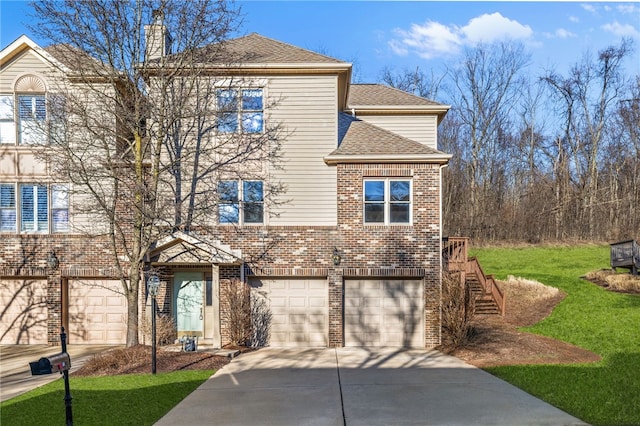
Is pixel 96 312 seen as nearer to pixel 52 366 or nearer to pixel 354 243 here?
pixel 354 243

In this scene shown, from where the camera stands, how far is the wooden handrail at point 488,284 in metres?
16.0

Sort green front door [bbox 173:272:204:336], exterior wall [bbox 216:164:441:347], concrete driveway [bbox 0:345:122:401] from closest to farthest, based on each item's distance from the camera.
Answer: concrete driveway [bbox 0:345:122:401] < exterior wall [bbox 216:164:441:347] < green front door [bbox 173:272:204:336]

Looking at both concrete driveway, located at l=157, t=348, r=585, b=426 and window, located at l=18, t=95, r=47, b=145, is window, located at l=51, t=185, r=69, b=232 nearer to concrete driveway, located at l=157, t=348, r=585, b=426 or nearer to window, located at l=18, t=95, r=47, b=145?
window, located at l=18, t=95, r=47, b=145

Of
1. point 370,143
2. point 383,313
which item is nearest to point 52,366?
point 383,313

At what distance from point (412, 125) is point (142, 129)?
374 inches

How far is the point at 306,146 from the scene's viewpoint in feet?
44.9

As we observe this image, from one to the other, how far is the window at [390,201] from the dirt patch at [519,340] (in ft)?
13.2

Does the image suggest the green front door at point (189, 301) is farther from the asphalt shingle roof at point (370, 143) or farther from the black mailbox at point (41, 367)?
the black mailbox at point (41, 367)

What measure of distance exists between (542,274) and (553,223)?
37.9 feet

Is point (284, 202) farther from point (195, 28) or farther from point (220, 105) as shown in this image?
point (195, 28)

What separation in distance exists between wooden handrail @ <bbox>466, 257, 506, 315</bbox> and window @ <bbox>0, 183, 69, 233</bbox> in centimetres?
1388

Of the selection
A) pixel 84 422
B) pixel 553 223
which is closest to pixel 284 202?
pixel 84 422

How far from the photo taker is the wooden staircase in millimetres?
15578

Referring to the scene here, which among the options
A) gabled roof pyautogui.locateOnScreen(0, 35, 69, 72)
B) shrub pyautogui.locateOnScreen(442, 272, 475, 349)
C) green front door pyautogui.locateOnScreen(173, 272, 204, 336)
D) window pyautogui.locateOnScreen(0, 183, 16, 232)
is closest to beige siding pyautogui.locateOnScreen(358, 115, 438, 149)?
shrub pyautogui.locateOnScreen(442, 272, 475, 349)
